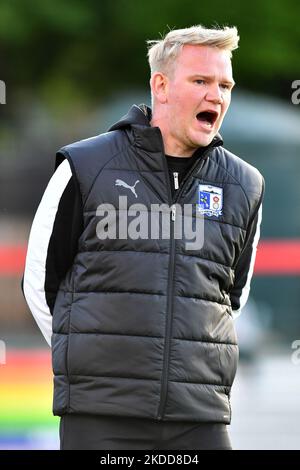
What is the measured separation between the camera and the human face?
14.8 feet

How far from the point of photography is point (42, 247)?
455 cm

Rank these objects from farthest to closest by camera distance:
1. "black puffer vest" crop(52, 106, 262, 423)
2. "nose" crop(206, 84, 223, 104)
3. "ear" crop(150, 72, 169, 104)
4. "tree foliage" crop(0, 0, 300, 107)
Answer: "tree foliage" crop(0, 0, 300, 107), "ear" crop(150, 72, 169, 104), "nose" crop(206, 84, 223, 104), "black puffer vest" crop(52, 106, 262, 423)

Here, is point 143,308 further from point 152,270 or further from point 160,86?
point 160,86

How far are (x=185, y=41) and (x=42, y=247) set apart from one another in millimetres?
884

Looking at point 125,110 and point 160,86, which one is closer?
point 160,86

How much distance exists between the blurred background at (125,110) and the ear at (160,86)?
323 inches

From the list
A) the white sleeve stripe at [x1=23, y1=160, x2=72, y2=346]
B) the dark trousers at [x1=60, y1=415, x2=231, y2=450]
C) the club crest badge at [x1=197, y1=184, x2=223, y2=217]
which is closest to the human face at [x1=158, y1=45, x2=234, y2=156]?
the club crest badge at [x1=197, y1=184, x2=223, y2=217]

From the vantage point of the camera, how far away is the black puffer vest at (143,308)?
4289 millimetres

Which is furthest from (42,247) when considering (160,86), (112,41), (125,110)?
(125,110)

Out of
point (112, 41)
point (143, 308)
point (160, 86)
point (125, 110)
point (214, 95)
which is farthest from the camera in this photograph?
point (125, 110)

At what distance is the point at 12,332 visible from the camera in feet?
50.8

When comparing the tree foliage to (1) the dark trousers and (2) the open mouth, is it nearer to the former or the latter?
(2) the open mouth

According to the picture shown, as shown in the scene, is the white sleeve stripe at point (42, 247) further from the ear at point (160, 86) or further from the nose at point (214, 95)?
the nose at point (214, 95)

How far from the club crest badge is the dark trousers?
740 mm
